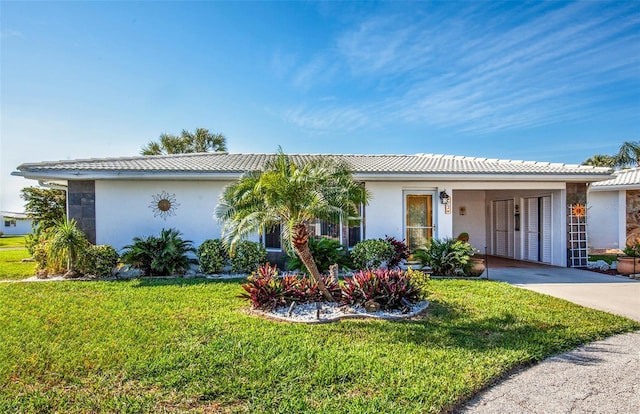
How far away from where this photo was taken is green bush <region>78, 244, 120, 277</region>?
1091 centimetres

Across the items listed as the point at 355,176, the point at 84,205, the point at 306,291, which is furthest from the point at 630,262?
the point at 84,205

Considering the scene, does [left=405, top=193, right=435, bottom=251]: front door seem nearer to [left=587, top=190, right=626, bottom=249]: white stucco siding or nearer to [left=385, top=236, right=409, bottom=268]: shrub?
[left=385, top=236, right=409, bottom=268]: shrub

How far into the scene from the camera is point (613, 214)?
57.9ft

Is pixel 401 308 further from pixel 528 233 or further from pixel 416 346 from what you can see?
pixel 528 233

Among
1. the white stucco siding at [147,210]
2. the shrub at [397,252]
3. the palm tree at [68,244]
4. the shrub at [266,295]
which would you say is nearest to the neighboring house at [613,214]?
the shrub at [397,252]

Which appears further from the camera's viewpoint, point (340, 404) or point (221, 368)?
point (221, 368)

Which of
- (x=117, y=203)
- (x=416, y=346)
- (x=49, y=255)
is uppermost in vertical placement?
(x=117, y=203)

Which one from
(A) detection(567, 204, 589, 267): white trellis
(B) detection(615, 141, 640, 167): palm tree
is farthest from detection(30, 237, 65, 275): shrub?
(B) detection(615, 141, 640, 167): palm tree

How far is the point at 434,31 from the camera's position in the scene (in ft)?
38.8

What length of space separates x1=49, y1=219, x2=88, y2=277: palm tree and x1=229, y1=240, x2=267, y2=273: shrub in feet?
14.9

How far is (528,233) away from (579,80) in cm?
613

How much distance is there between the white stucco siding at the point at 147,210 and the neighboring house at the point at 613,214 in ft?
56.4

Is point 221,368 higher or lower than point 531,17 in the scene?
lower

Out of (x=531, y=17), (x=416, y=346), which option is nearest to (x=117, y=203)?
(x=416, y=346)
